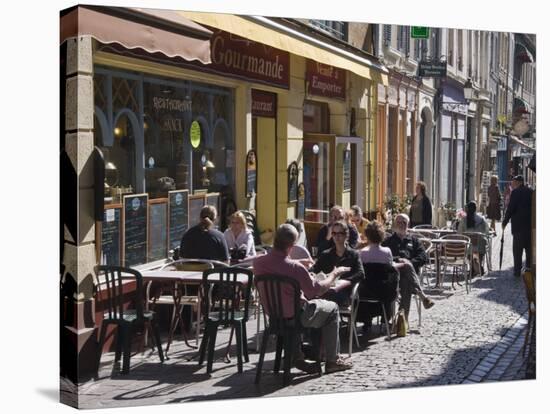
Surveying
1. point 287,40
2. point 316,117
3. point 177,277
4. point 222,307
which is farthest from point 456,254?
point 177,277

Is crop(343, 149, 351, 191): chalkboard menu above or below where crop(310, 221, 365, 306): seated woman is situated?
above

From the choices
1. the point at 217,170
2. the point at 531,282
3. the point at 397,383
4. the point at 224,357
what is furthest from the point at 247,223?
the point at 531,282

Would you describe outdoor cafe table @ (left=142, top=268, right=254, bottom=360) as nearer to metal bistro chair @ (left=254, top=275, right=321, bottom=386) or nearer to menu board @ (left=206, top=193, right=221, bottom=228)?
metal bistro chair @ (left=254, top=275, right=321, bottom=386)

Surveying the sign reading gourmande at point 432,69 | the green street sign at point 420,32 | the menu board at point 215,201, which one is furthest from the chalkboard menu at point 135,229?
the sign reading gourmande at point 432,69

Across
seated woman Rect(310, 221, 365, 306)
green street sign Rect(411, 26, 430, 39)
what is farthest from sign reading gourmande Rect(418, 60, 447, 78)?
seated woman Rect(310, 221, 365, 306)

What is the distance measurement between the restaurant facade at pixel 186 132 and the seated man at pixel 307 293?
795 millimetres

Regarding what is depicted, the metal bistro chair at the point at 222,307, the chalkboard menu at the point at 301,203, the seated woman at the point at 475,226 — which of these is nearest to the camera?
the metal bistro chair at the point at 222,307

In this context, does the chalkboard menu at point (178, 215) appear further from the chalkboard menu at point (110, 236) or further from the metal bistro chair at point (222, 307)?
the chalkboard menu at point (110, 236)

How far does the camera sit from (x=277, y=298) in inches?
367

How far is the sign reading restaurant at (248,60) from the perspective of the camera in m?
9.77

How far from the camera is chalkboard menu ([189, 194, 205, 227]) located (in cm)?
964

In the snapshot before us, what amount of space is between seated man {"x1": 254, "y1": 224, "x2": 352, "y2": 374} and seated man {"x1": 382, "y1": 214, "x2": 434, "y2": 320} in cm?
141

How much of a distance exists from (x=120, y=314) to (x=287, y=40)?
288 cm

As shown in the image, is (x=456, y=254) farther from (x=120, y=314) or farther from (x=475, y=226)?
(x=120, y=314)
